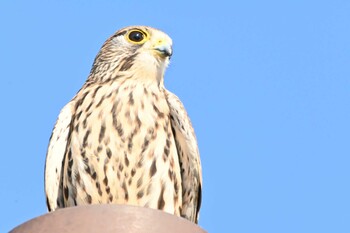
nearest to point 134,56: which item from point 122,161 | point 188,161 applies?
point 188,161

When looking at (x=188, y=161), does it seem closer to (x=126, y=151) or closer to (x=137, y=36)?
(x=126, y=151)

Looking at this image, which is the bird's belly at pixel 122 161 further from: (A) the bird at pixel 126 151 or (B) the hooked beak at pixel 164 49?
(B) the hooked beak at pixel 164 49

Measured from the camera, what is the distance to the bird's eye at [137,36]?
269 inches

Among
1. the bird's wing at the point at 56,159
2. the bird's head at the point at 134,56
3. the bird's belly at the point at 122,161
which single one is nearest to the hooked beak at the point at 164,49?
the bird's head at the point at 134,56

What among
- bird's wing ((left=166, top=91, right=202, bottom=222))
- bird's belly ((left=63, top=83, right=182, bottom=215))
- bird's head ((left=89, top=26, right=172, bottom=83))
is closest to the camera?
bird's belly ((left=63, top=83, right=182, bottom=215))

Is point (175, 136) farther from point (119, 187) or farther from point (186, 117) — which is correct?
point (119, 187)

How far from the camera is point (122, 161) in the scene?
19.1 ft

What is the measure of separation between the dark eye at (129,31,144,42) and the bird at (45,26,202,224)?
442 mm

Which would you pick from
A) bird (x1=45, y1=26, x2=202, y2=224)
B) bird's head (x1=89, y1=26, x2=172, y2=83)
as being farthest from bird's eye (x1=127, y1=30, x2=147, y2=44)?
bird (x1=45, y1=26, x2=202, y2=224)

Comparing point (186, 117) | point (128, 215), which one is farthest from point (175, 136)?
point (128, 215)

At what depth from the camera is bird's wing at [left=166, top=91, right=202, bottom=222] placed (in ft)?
→ 20.1

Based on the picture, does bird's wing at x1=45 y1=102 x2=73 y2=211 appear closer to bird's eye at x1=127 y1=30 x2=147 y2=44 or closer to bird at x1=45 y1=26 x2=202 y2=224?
bird at x1=45 y1=26 x2=202 y2=224

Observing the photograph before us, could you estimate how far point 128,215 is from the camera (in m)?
3.79

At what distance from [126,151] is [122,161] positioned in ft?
0.24
